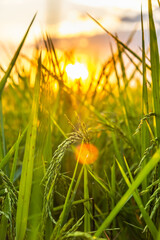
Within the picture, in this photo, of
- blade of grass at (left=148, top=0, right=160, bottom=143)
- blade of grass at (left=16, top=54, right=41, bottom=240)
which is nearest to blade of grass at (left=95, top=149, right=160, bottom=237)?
blade of grass at (left=16, top=54, right=41, bottom=240)

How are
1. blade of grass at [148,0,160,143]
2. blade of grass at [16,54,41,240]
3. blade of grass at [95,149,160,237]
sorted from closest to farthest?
blade of grass at [95,149,160,237] < blade of grass at [16,54,41,240] < blade of grass at [148,0,160,143]

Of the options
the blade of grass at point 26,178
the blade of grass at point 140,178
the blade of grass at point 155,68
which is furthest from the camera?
the blade of grass at point 155,68

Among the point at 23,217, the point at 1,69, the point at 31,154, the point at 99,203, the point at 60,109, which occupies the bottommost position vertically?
the point at 99,203

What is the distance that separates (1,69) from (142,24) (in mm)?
625

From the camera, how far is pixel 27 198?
2.14 feet

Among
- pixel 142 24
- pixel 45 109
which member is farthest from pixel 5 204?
pixel 142 24

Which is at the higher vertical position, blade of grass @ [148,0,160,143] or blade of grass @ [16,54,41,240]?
blade of grass @ [148,0,160,143]

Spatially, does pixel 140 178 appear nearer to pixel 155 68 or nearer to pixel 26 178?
pixel 26 178

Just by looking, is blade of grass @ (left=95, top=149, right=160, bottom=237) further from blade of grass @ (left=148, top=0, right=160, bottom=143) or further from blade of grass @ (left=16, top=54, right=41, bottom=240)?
blade of grass @ (left=148, top=0, right=160, bottom=143)

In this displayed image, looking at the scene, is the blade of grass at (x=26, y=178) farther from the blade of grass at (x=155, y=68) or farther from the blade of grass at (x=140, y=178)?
the blade of grass at (x=155, y=68)

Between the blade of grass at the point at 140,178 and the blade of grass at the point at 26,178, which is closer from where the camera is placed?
the blade of grass at the point at 140,178

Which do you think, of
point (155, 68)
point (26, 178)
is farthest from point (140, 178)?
point (155, 68)

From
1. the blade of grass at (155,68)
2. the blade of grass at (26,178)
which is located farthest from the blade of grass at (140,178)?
the blade of grass at (155,68)

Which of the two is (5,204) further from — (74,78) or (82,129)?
(74,78)
